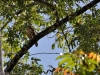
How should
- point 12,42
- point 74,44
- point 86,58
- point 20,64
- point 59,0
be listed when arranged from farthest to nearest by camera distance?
point 20,64 < point 74,44 < point 12,42 < point 59,0 < point 86,58

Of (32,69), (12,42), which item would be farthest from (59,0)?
(32,69)

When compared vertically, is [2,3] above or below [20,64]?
above

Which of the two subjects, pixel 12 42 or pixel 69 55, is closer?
pixel 69 55

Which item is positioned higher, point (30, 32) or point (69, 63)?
point (30, 32)

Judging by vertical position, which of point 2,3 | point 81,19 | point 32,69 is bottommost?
point 32,69

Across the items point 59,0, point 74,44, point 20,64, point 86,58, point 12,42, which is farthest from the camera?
point 20,64

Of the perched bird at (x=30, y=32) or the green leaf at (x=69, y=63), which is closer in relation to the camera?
the green leaf at (x=69, y=63)

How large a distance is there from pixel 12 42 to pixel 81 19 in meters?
2.17

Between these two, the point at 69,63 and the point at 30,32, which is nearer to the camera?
the point at 69,63

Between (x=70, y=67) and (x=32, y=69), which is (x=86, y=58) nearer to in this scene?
(x=70, y=67)

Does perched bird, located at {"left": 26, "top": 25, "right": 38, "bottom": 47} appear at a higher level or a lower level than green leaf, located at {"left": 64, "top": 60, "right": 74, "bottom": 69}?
higher

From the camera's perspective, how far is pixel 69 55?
1889 millimetres

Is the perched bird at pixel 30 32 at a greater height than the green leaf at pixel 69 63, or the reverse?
the perched bird at pixel 30 32

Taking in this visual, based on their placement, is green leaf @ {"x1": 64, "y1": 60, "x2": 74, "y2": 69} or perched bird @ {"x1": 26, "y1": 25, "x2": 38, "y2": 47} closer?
green leaf @ {"x1": 64, "y1": 60, "x2": 74, "y2": 69}
